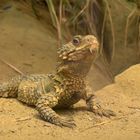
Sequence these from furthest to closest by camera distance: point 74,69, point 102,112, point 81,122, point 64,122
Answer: point 102,112, point 74,69, point 81,122, point 64,122

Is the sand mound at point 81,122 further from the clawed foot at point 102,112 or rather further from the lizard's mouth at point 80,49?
the lizard's mouth at point 80,49

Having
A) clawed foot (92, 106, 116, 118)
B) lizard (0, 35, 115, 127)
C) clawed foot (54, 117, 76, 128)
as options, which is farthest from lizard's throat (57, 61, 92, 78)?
clawed foot (54, 117, 76, 128)

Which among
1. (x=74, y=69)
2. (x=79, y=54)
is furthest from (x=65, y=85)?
(x=79, y=54)

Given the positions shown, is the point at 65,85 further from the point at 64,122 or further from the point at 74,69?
the point at 64,122

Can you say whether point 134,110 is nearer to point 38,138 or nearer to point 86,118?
point 86,118

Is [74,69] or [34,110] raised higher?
[74,69]

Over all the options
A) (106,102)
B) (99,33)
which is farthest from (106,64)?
(106,102)

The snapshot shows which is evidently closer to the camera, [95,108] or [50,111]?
[50,111]

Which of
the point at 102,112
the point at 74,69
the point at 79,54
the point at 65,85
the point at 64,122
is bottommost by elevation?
the point at 102,112
